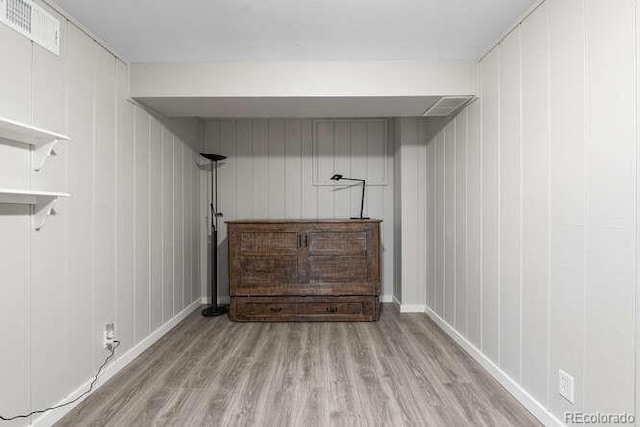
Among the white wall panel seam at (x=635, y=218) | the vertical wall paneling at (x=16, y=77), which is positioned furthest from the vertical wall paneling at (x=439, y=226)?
the vertical wall paneling at (x=16, y=77)

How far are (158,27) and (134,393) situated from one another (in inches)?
86.4

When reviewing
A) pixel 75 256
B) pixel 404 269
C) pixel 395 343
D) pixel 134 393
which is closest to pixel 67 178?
pixel 75 256

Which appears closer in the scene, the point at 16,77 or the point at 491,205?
the point at 16,77

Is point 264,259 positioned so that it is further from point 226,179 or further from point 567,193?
point 567,193

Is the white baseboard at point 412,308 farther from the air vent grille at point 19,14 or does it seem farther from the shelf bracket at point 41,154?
the air vent grille at point 19,14

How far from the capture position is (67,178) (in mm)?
2092

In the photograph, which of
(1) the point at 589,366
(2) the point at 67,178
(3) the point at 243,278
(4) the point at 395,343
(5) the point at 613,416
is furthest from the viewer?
(3) the point at 243,278

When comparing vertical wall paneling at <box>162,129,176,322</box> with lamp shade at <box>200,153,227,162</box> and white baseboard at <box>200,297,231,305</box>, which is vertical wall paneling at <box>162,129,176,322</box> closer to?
lamp shade at <box>200,153,227,162</box>

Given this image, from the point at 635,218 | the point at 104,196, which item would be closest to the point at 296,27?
the point at 104,196

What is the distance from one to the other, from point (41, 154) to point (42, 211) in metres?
0.28

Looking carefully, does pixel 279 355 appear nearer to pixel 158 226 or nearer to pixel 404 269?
pixel 158 226

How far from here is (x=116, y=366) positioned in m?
2.54

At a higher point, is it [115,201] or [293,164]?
[293,164]

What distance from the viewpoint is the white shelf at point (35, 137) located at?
158cm
